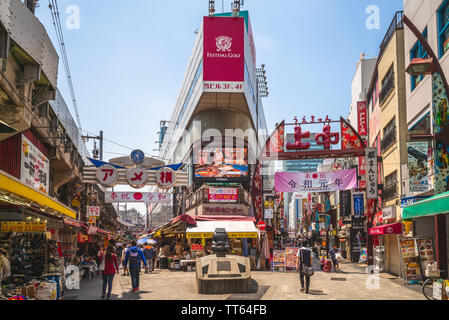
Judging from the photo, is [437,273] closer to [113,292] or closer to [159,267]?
[113,292]

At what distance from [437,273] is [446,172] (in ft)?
12.5

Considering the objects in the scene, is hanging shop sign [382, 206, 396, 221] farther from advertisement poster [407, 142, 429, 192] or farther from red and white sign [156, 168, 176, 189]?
red and white sign [156, 168, 176, 189]

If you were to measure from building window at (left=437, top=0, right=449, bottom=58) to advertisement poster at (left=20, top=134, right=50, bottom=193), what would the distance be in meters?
16.5

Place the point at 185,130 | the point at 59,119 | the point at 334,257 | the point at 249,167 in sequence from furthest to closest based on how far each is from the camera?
the point at 185,130
the point at 249,167
the point at 334,257
the point at 59,119

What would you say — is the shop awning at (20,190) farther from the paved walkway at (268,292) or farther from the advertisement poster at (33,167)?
the paved walkway at (268,292)

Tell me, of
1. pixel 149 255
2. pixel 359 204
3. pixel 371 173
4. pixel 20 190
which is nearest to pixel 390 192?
pixel 371 173

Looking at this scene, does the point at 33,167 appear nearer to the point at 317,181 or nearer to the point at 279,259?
the point at 279,259

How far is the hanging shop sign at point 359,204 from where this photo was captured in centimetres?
3538

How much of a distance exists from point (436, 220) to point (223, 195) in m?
23.3

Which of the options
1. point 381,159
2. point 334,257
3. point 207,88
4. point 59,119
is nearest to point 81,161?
point 59,119

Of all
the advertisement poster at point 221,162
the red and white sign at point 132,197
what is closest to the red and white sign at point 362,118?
the advertisement poster at point 221,162

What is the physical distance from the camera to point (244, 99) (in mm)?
43469

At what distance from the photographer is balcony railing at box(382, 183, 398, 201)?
23719 mm

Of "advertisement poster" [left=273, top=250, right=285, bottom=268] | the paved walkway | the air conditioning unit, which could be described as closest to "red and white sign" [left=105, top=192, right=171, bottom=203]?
"advertisement poster" [left=273, top=250, right=285, bottom=268]
